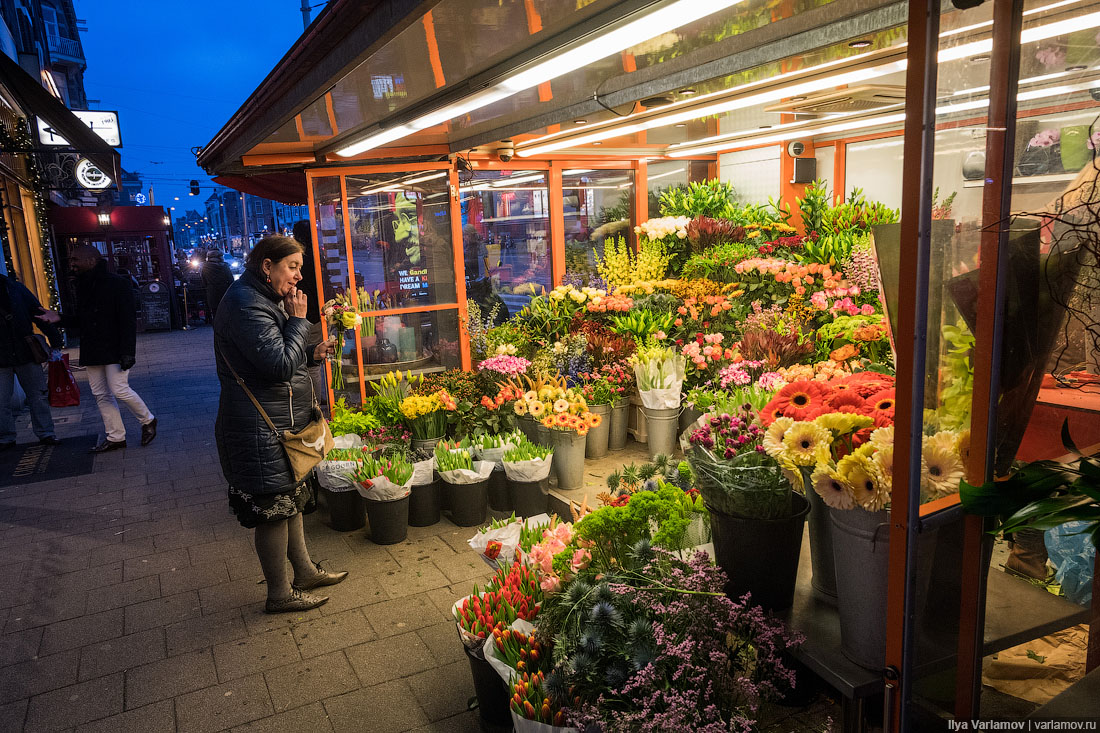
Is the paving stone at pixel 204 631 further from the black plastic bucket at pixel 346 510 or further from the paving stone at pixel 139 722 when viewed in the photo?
the black plastic bucket at pixel 346 510

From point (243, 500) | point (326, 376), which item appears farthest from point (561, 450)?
point (326, 376)

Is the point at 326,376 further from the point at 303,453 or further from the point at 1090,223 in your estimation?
the point at 1090,223

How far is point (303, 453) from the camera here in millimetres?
3643

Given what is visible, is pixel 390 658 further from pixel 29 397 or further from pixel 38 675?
pixel 29 397

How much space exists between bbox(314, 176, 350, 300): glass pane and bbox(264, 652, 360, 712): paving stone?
385 cm

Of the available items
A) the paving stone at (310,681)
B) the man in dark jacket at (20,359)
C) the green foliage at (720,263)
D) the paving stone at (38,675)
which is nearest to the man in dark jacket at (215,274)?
the man in dark jacket at (20,359)

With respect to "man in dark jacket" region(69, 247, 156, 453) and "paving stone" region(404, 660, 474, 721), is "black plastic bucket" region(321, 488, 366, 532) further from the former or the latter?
"man in dark jacket" region(69, 247, 156, 453)

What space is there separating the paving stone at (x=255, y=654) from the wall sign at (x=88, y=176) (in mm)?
9089

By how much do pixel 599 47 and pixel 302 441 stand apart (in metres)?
2.42

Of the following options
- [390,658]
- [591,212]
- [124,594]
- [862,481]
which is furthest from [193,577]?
[591,212]

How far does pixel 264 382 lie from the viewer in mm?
3510

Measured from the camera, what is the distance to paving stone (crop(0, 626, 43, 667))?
3.52m

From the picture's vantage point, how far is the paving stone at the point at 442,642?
3.37 meters

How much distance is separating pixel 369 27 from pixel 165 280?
62.0 ft
